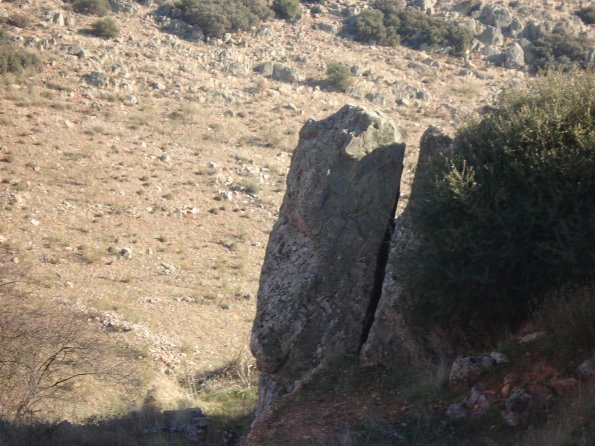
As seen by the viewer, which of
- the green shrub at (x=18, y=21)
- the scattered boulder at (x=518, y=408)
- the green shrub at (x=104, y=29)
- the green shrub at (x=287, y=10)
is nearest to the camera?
the scattered boulder at (x=518, y=408)

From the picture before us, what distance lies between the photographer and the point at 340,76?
3203cm

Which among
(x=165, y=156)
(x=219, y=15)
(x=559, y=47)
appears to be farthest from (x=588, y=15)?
(x=165, y=156)

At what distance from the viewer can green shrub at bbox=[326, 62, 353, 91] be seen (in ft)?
105

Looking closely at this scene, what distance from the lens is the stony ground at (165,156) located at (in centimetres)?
1856

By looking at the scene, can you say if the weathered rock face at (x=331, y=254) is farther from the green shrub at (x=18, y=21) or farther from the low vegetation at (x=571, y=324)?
the green shrub at (x=18, y=21)

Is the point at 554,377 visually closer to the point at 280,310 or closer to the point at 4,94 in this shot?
the point at 280,310

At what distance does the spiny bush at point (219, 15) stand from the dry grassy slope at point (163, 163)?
1.15m

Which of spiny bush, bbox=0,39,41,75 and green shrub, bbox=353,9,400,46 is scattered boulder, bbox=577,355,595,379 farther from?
green shrub, bbox=353,9,400,46

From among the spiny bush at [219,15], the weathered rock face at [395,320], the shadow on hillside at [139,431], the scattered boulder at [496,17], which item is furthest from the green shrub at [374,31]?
the weathered rock face at [395,320]

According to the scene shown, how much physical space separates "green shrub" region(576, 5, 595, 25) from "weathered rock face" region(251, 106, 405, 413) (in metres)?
34.3

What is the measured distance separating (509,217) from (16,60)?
2368 centimetres

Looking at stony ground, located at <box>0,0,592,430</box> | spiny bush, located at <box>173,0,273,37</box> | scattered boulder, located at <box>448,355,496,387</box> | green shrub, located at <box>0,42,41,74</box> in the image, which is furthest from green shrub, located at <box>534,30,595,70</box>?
scattered boulder, located at <box>448,355,496,387</box>

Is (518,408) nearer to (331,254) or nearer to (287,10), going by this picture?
(331,254)

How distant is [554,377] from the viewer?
7.20 m
